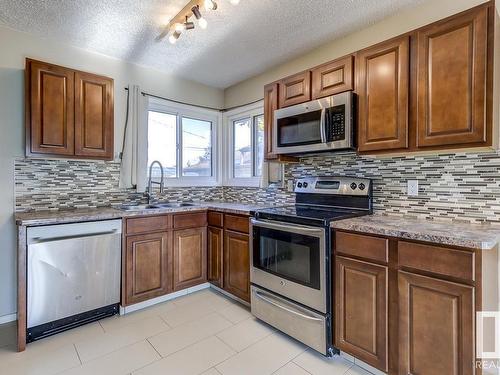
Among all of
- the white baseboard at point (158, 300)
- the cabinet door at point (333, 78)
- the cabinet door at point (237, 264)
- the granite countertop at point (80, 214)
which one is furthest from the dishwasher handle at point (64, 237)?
the cabinet door at point (333, 78)

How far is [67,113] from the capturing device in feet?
7.53

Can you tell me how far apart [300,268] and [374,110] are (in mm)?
1244

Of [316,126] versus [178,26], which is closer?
[178,26]

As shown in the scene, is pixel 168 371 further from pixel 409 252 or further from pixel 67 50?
pixel 67 50

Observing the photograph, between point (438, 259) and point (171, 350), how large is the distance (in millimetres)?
1788

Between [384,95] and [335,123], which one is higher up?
[384,95]

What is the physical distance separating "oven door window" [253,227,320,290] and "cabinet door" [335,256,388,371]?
170mm

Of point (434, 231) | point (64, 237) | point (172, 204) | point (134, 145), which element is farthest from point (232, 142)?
point (434, 231)

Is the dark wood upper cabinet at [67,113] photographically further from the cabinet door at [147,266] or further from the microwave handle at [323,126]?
the microwave handle at [323,126]

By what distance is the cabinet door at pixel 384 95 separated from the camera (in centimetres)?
177

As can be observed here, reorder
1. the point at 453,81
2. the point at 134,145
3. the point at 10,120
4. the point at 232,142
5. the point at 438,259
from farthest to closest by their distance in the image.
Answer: the point at 232,142 < the point at 134,145 < the point at 10,120 < the point at 453,81 < the point at 438,259

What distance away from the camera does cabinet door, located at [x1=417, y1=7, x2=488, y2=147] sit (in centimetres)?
147

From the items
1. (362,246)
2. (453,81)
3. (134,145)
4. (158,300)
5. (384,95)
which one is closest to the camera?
(453,81)

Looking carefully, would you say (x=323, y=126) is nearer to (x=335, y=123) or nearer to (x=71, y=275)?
(x=335, y=123)
